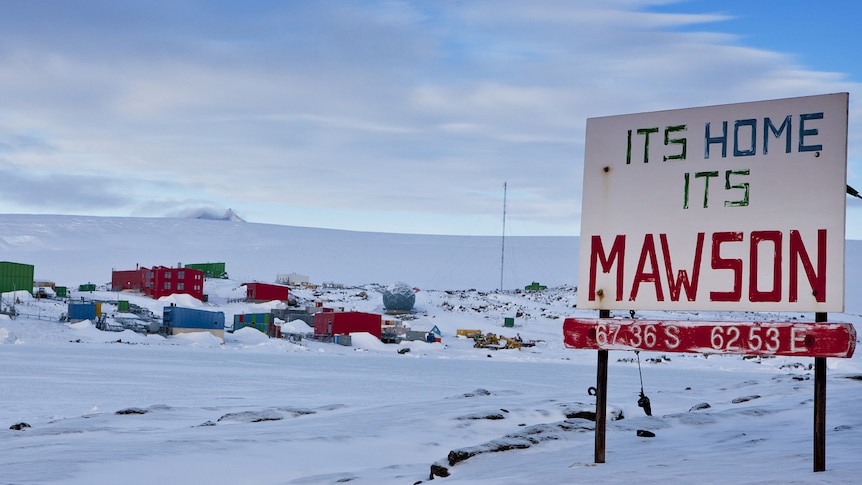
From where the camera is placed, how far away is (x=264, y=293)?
81938 mm

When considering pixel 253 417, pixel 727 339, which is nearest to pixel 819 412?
pixel 727 339

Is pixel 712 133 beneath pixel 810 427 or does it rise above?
above

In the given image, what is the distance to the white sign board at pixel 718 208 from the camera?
6.98 m

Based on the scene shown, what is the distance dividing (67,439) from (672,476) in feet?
29.5

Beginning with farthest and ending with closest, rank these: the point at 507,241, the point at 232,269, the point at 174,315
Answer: the point at 507,241
the point at 232,269
the point at 174,315

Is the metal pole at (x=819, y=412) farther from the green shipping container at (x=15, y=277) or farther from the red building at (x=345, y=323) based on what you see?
the green shipping container at (x=15, y=277)

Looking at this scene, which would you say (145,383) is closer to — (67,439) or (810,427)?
(67,439)

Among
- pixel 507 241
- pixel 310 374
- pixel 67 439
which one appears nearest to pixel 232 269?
pixel 507 241

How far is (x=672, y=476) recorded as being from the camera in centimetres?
721

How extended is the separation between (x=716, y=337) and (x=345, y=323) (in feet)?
192

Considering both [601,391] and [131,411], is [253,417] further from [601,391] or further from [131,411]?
[601,391]

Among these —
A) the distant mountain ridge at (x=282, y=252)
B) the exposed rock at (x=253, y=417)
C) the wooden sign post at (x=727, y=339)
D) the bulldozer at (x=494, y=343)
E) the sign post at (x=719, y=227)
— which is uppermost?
the distant mountain ridge at (x=282, y=252)

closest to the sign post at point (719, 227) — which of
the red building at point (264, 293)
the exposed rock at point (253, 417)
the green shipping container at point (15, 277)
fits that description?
the exposed rock at point (253, 417)

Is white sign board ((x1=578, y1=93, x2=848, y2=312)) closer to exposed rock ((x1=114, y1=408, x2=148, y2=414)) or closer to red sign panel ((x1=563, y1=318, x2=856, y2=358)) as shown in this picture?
red sign panel ((x1=563, y1=318, x2=856, y2=358))
